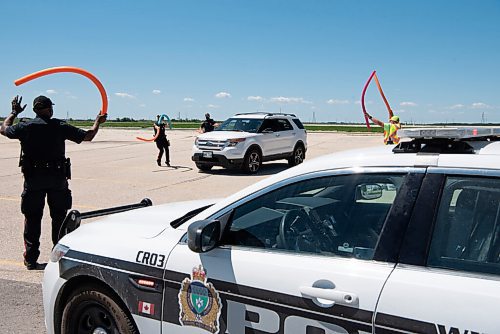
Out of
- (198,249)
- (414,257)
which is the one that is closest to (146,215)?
(198,249)

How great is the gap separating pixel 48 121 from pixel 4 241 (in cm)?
248

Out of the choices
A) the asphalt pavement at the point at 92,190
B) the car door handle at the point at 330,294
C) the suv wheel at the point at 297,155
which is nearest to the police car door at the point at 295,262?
the car door handle at the point at 330,294

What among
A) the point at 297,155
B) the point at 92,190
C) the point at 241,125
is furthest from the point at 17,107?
the point at 297,155

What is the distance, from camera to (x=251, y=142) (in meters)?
15.4

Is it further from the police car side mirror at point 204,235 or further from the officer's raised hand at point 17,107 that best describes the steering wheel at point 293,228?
the officer's raised hand at point 17,107

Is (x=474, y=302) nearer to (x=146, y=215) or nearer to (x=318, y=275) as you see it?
(x=318, y=275)

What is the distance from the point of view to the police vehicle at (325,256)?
2.12 metres

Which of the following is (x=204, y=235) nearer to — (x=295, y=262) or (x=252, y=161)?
(x=295, y=262)

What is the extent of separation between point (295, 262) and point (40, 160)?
3861mm

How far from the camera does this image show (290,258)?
8.29 ft

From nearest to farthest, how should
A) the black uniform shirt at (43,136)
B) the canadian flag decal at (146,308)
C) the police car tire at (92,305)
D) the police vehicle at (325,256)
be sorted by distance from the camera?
the police vehicle at (325,256)
the canadian flag decal at (146,308)
the police car tire at (92,305)
the black uniform shirt at (43,136)

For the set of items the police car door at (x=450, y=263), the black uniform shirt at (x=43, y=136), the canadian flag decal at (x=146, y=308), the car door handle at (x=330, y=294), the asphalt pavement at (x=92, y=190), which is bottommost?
the asphalt pavement at (x=92, y=190)

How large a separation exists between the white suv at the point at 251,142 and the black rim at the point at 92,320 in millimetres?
11662

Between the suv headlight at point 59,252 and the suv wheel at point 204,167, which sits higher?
the suv headlight at point 59,252
